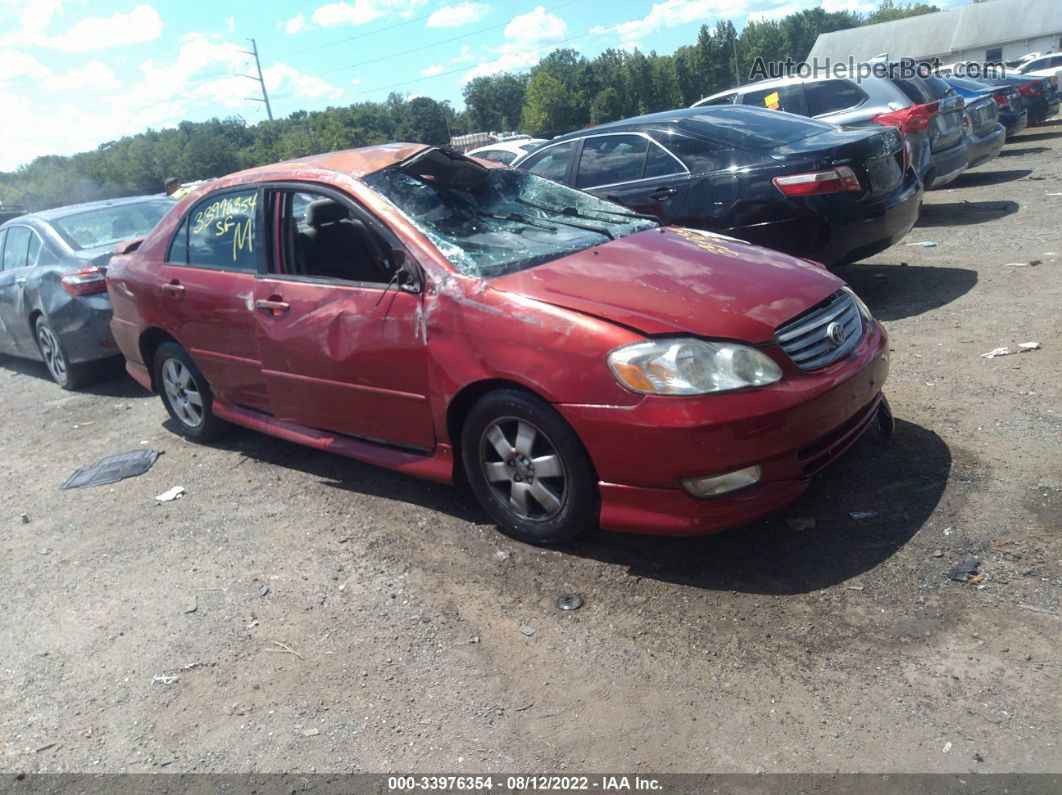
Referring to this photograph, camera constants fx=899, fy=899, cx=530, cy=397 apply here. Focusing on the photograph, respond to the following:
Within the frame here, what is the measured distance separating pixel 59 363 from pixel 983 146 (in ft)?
38.4

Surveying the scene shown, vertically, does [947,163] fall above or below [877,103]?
below

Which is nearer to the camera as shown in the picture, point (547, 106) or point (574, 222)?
point (574, 222)

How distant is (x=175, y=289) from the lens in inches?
216

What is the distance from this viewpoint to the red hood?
3598 mm

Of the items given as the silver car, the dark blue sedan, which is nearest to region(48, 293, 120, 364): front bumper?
the silver car

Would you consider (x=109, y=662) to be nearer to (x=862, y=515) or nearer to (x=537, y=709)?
(x=537, y=709)

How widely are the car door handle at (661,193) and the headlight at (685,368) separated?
12.3ft

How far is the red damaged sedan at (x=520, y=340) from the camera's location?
3488 mm

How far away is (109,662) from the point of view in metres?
3.72

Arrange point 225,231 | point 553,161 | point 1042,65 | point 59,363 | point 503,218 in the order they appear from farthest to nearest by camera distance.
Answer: point 1042,65 → point 59,363 → point 553,161 → point 225,231 → point 503,218

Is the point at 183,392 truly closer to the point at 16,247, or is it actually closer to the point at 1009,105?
the point at 16,247

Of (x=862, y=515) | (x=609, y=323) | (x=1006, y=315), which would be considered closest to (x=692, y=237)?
(x=609, y=323)

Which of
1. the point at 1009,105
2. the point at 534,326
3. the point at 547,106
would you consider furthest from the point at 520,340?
the point at 547,106

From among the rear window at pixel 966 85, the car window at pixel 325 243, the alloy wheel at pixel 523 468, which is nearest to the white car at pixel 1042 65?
the rear window at pixel 966 85
